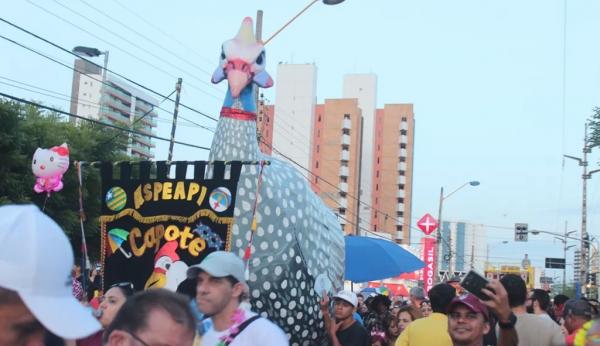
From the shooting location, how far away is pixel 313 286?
26.2ft

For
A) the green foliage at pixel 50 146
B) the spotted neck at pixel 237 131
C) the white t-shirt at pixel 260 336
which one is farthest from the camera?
the green foliage at pixel 50 146

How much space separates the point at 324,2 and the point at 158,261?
25.0 ft

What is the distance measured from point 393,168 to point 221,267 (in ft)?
306

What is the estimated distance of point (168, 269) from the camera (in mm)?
6832

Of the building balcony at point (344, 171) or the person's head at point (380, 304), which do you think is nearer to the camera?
the person's head at point (380, 304)

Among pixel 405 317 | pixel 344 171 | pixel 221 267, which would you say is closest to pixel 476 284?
pixel 221 267

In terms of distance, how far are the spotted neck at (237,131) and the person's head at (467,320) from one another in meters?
3.95

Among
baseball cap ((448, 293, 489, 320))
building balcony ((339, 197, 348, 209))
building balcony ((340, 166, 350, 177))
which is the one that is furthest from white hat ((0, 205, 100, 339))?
building balcony ((340, 166, 350, 177))

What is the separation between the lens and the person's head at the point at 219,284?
432 centimetres

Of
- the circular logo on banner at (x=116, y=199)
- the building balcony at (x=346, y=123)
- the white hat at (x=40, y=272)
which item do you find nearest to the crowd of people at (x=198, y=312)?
the white hat at (x=40, y=272)

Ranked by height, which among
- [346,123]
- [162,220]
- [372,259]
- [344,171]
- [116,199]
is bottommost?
[372,259]

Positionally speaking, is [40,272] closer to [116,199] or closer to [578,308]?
[116,199]

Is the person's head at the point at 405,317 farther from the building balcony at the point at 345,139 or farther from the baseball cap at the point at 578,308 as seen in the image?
the building balcony at the point at 345,139

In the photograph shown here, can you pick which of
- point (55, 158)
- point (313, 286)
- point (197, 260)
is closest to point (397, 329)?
point (313, 286)
